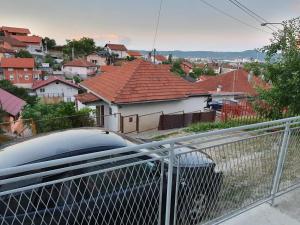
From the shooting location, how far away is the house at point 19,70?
170 ft

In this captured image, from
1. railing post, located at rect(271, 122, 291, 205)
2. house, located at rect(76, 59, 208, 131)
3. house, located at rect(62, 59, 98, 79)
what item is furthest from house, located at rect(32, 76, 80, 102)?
railing post, located at rect(271, 122, 291, 205)

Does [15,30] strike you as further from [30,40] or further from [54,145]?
[54,145]

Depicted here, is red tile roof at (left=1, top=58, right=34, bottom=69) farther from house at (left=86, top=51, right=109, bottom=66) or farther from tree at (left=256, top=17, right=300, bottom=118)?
tree at (left=256, top=17, right=300, bottom=118)

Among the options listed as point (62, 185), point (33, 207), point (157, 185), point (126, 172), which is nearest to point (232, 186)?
point (157, 185)

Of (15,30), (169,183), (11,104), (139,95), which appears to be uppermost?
(15,30)

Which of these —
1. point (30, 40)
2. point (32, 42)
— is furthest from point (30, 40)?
point (32, 42)

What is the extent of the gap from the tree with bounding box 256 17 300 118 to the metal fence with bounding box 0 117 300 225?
162 inches

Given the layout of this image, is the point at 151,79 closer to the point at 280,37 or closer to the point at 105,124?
the point at 105,124

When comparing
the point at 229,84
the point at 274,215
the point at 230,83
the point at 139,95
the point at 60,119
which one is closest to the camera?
the point at 274,215

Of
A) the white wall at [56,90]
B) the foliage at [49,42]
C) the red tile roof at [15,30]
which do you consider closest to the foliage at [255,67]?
the white wall at [56,90]

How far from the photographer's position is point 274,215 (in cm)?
317

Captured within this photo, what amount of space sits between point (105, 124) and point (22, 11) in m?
15.6

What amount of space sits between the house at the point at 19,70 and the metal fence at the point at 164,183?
54.2m

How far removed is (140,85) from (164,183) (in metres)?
13.3
